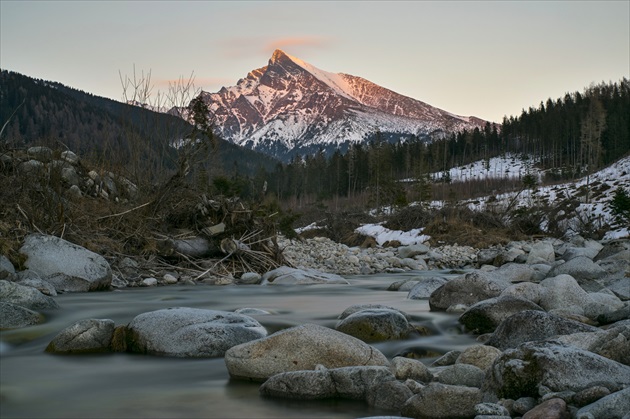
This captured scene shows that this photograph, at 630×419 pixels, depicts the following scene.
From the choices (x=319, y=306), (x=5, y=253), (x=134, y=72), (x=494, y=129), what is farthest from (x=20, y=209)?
(x=494, y=129)

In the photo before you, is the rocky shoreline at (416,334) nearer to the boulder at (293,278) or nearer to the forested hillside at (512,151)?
the boulder at (293,278)

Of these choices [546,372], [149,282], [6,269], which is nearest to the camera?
[546,372]

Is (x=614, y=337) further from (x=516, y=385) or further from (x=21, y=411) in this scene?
(x=21, y=411)

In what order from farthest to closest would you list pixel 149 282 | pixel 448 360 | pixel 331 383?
pixel 149 282 → pixel 448 360 → pixel 331 383

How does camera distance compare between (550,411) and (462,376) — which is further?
(462,376)

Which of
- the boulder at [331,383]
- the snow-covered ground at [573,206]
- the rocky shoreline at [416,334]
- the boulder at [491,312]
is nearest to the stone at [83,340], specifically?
the rocky shoreline at [416,334]

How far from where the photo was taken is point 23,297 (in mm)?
6918

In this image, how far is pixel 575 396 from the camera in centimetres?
337

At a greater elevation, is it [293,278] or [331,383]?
[331,383]

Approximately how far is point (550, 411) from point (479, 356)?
1315 millimetres

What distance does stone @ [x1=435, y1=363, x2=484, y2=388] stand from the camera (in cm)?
412

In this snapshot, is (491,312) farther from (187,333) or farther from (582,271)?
(582,271)

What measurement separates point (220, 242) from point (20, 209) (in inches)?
153

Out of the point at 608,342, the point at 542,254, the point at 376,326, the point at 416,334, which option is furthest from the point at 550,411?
the point at 542,254
